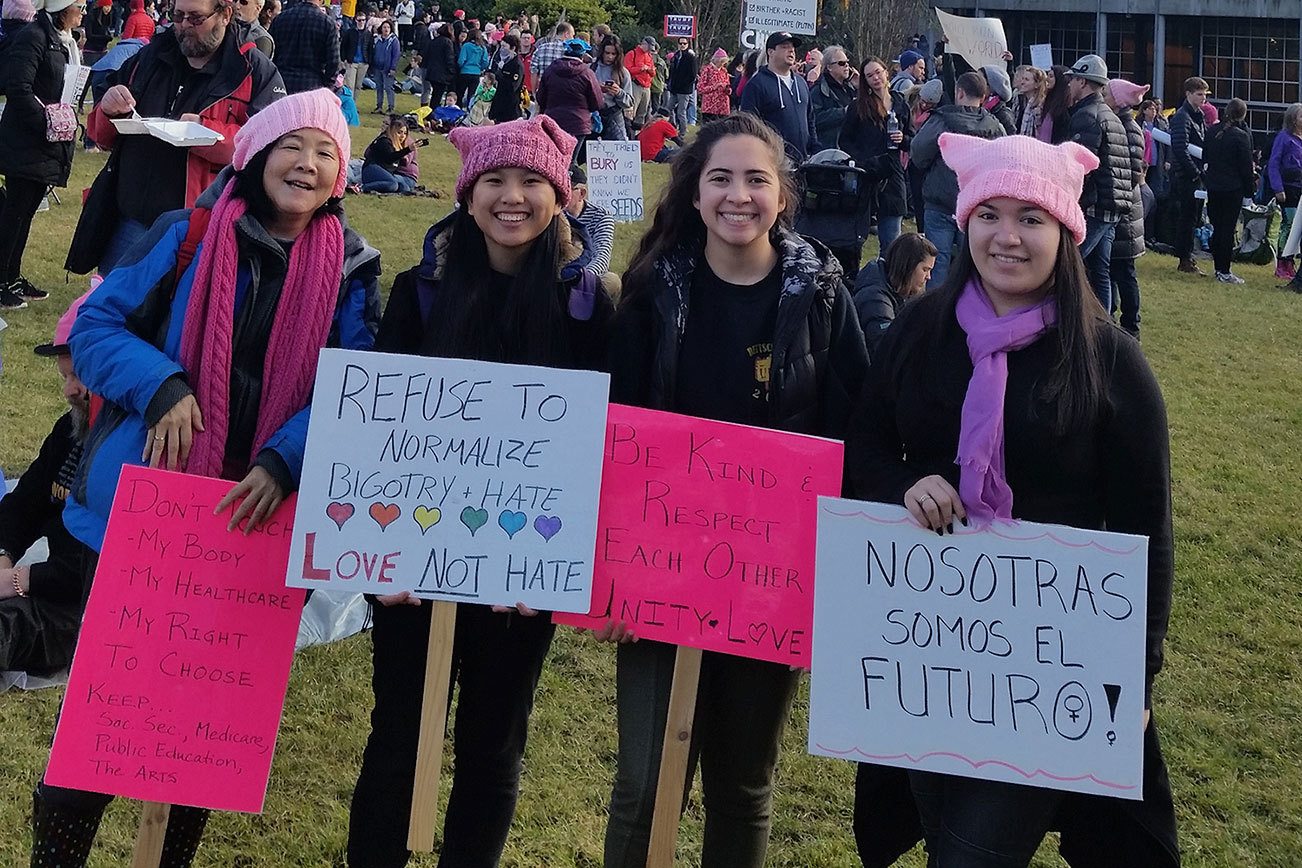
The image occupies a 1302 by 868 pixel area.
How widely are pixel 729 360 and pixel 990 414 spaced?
587 mm

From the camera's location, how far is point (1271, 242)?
1616 cm

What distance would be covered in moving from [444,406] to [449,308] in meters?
0.26

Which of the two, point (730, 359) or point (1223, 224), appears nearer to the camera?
point (730, 359)

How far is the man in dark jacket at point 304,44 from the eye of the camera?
11.9m

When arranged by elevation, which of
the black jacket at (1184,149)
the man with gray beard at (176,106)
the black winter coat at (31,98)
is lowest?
the man with gray beard at (176,106)

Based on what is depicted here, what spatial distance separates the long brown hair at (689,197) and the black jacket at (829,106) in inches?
395

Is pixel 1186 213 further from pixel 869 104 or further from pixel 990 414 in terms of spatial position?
pixel 990 414

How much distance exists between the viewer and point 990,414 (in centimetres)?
251

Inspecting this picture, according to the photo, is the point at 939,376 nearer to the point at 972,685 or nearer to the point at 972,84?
the point at 972,685

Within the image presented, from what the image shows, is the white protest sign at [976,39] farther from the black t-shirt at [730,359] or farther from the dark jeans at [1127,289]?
the black t-shirt at [730,359]

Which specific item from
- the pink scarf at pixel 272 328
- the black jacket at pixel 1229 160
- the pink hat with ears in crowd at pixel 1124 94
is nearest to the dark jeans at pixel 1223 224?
the black jacket at pixel 1229 160

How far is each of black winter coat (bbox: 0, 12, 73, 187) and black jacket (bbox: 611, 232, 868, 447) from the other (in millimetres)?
6419

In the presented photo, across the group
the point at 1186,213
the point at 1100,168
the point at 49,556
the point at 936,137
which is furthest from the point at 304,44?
the point at 1186,213

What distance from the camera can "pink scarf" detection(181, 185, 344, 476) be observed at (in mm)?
2787
